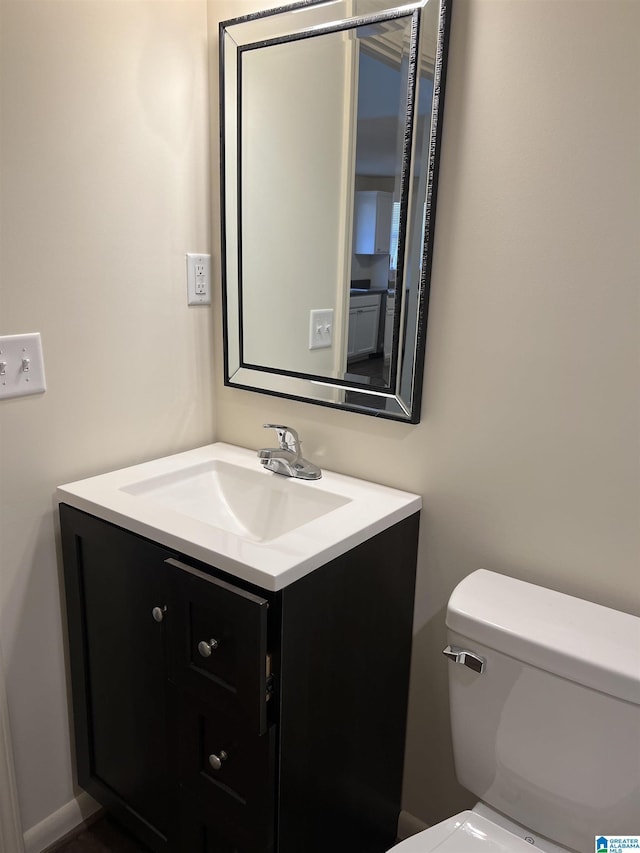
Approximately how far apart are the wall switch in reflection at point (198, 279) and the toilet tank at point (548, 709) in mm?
943

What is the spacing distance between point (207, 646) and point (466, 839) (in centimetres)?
54

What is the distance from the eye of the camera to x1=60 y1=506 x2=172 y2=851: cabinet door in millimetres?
1252

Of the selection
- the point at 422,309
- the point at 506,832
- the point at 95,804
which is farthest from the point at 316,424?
the point at 95,804

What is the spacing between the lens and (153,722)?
4.30ft

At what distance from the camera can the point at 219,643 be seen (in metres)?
1.09

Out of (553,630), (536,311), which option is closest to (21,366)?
A: (536,311)

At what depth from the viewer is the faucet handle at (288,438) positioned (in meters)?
1.44

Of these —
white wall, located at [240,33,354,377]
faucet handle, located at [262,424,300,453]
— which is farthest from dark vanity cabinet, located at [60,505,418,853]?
white wall, located at [240,33,354,377]

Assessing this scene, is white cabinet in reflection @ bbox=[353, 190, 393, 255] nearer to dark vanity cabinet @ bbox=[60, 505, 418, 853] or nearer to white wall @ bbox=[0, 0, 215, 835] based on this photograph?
white wall @ bbox=[0, 0, 215, 835]

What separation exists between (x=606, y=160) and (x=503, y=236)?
0.20 metres

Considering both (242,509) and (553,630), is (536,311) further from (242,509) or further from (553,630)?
(242,509)

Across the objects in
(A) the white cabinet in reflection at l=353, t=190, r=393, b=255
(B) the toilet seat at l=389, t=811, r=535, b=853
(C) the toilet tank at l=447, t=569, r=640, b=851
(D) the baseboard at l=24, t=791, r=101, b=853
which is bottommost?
(D) the baseboard at l=24, t=791, r=101, b=853

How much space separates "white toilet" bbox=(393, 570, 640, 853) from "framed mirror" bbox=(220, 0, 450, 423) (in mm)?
462

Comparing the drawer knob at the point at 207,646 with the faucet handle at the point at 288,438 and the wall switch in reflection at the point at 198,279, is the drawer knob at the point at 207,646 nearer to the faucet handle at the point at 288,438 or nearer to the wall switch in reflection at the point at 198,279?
the faucet handle at the point at 288,438
